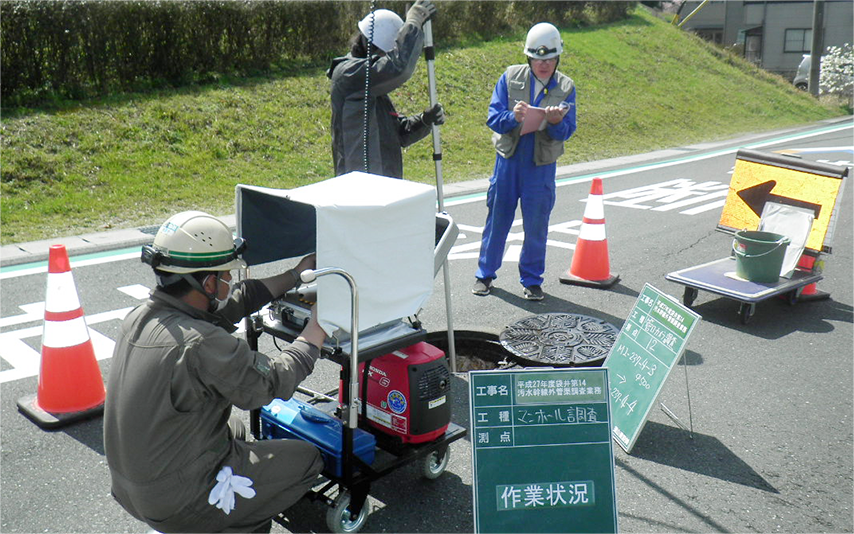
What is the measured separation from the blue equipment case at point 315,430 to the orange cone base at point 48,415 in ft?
4.23

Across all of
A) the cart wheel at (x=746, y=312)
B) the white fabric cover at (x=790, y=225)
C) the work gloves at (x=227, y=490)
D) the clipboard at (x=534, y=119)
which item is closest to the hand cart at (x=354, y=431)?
the work gloves at (x=227, y=490)

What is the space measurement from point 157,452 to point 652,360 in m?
2.71

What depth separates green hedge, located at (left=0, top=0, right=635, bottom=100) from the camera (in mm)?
12195

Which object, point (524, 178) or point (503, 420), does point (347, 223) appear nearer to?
point (503, 420)

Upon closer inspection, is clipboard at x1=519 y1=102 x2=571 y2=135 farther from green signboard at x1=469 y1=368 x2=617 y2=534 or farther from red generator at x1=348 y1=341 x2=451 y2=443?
green signboard at x1=469 y1=368 x2=617 y2=534

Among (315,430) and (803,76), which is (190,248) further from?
→ (803,76)

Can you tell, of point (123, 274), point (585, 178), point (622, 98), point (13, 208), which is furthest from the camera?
point (622, 98)

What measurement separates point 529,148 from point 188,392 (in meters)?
→ 4.51

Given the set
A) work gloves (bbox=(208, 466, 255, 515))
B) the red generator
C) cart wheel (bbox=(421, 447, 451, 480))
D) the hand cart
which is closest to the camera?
work gloves (bbox=(208, 466, 255, 515))

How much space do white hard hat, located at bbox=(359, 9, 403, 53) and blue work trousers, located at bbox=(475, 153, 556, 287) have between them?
2.02 m

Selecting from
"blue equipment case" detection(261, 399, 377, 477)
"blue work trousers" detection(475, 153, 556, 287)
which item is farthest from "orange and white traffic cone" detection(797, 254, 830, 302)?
"blue equipment case" detection(261, 399, 377, 477)

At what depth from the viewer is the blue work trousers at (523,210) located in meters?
6.86

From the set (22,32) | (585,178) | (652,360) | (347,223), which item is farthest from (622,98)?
(347,223)

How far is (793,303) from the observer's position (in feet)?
22.7
